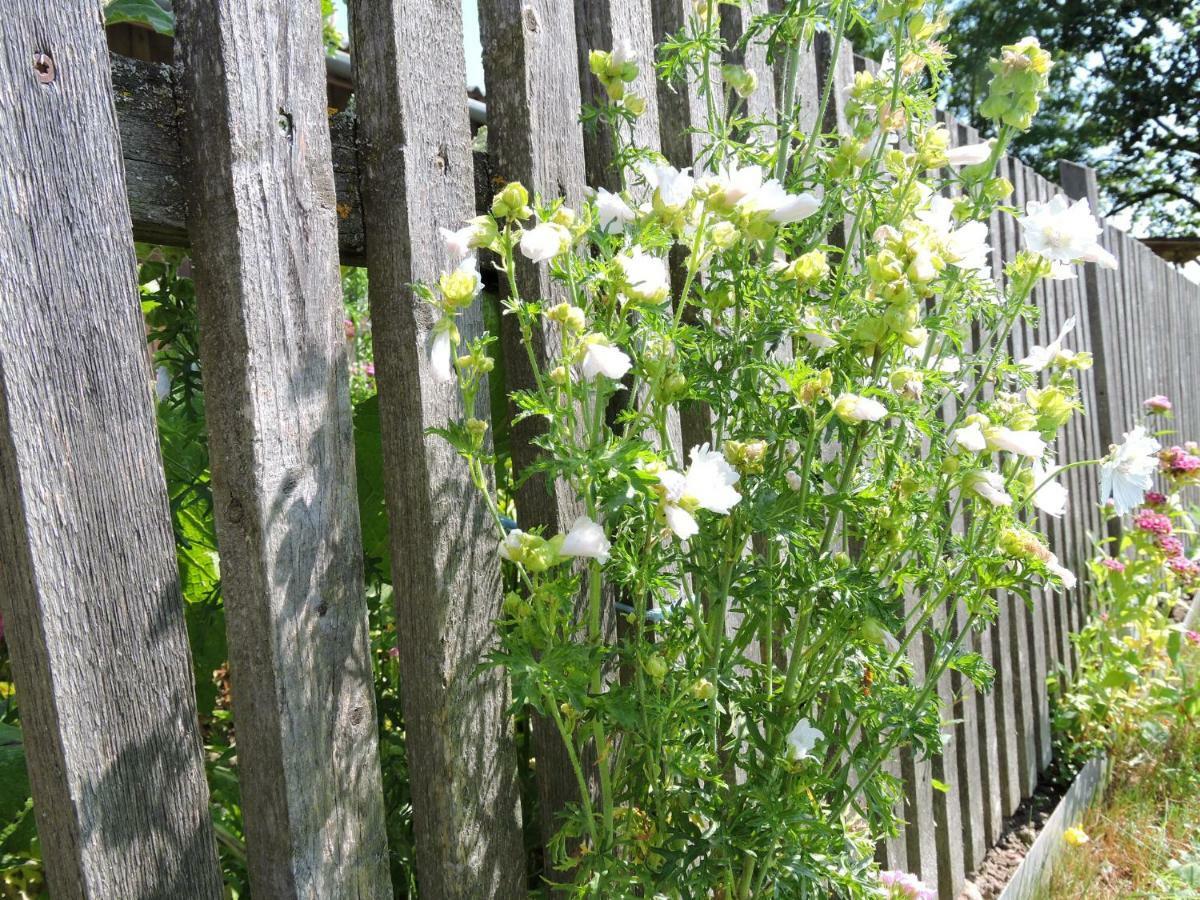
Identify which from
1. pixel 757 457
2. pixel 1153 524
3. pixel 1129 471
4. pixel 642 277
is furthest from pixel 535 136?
pixel 1153 524

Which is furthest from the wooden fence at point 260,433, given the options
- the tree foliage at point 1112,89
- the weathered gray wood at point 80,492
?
the tree foliage at point 1112,89

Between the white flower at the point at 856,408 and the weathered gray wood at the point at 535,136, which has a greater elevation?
the weathered gray wood at the point at 535,136

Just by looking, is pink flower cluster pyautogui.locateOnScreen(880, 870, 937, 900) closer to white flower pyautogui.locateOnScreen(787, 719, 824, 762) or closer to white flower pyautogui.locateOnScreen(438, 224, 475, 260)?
white flower pyautogui.locateOnScreen(787, 719, 824, 762)

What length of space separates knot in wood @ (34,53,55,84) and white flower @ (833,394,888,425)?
91 cm

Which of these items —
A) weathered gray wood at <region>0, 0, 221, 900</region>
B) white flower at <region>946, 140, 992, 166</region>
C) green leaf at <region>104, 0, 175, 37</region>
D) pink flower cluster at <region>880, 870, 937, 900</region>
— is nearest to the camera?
weathered gray wood at <region>0, 0, 221, 900</region>

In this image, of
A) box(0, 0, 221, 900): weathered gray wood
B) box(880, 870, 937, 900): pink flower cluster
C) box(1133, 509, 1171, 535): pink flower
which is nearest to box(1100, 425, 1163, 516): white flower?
box(880, 870, 937, 900): pink flower cluster

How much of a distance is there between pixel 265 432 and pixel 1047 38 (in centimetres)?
2598

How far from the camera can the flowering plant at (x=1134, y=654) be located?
11.8ft

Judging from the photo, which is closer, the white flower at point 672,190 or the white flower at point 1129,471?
the white flower at point 672,190

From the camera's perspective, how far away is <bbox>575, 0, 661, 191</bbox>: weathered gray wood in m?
1.68

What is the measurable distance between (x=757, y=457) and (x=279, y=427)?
59cm

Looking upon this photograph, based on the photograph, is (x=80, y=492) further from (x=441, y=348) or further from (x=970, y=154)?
(x=970, y=154)

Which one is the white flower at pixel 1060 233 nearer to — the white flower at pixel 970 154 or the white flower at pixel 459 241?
the white flower at pixel 970 154

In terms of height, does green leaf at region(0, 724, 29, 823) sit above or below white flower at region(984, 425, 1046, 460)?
below
